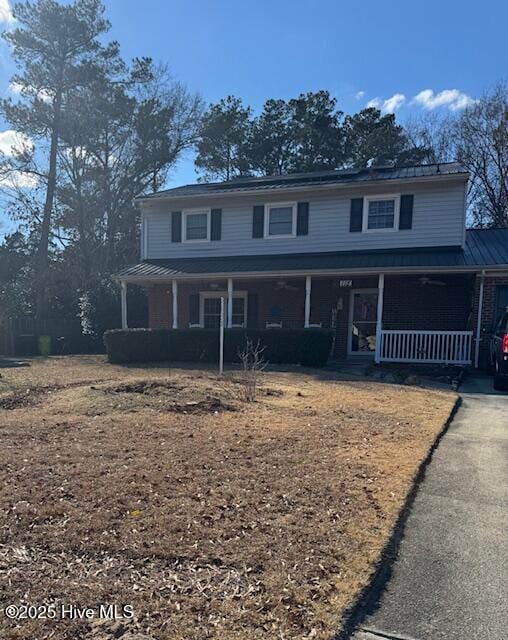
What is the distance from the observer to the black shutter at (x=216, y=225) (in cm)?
1700

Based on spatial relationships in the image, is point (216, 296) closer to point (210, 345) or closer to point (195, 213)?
point (195, 213)

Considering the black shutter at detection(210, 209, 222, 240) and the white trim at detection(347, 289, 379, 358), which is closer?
the white trim at detection(347, 289, 379, 358)

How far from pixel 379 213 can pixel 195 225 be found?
6678 mm

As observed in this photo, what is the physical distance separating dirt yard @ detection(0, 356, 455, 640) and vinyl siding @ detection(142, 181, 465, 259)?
30.1 ft

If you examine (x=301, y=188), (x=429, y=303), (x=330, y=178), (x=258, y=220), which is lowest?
(x=429, y=303)

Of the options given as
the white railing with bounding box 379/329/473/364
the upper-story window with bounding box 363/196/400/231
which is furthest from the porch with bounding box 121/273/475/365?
the upper-story window with bounding box 363/196/400/231

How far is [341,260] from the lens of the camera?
14547 millimetres

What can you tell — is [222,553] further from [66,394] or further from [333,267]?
[333,267]

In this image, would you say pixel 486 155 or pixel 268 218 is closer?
pixel 268 218

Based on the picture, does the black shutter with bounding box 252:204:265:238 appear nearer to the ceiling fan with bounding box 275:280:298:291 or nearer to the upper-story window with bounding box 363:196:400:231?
the ceiling fan with bounding box 275:280:298:291

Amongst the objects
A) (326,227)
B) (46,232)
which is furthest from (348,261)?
(46,232)

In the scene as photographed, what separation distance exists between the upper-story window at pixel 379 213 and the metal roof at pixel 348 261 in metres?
0.86

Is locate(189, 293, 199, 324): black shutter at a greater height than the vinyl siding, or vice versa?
the vinyl siding

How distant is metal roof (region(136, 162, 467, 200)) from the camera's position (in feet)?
49.6
